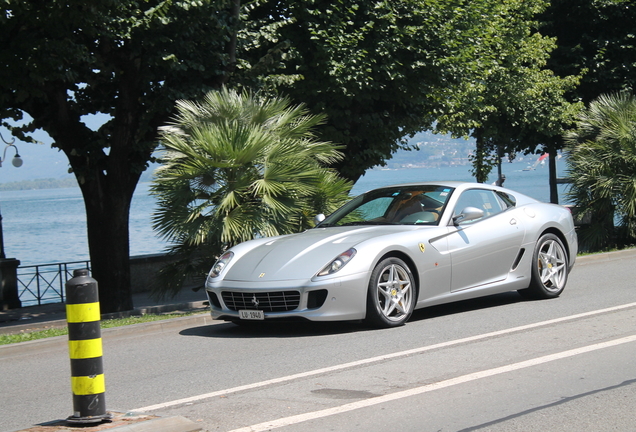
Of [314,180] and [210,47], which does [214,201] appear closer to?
[314,180]

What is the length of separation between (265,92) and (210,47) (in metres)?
1.61

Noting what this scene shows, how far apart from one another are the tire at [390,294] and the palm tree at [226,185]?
3219mm

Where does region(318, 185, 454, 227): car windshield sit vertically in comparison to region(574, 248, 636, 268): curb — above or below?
above

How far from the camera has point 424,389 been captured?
5.71 meters

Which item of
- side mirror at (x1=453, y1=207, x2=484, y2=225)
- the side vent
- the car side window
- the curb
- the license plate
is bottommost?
the license plate

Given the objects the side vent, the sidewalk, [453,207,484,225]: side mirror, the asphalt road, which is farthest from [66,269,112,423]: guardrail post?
the sidewalk

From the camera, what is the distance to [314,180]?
11.7 metres

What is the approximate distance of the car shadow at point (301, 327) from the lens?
332 inches

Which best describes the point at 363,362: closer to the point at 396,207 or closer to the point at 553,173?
the point at 396,207

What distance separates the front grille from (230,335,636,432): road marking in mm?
2349

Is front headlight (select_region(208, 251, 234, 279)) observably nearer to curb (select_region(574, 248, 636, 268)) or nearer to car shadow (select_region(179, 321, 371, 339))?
car shadow (select_region(179, 321, 371, 339))

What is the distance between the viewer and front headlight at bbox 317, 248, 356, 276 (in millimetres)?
7949

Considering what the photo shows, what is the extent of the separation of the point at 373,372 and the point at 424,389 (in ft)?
2.27

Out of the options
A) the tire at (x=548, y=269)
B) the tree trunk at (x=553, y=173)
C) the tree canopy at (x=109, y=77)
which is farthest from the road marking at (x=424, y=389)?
the tree trunk at (x=553, y=173)
